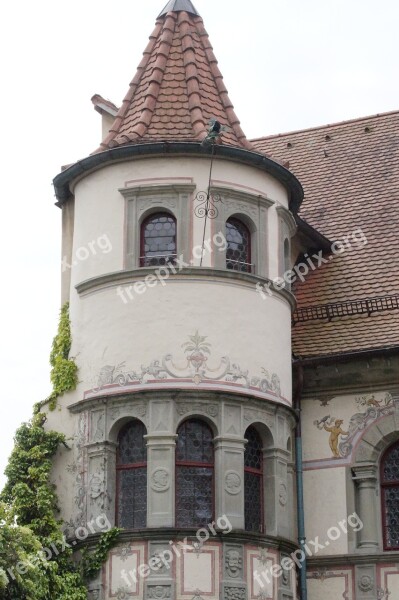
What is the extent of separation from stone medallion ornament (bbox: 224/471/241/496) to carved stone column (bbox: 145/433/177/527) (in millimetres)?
919

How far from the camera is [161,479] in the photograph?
21453 millimetres

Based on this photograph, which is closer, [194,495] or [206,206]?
[194,495]

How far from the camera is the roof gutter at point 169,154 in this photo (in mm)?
23453

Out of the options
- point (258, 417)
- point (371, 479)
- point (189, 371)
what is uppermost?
point (189, 371)

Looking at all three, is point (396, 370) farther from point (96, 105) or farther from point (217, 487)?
point (96, 105)

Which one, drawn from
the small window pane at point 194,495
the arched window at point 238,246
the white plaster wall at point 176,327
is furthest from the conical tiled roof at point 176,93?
the small window pane at point 194,495

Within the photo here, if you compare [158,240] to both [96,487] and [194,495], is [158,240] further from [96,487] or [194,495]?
[194,495]

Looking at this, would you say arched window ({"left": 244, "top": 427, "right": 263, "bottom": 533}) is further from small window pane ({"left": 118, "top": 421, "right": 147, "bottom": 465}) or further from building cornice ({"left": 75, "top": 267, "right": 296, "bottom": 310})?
building cornice ({"left": 75, "top": 267, "right": 296, "bottom": 310})

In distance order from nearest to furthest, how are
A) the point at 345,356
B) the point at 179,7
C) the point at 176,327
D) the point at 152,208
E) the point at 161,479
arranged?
the point at 161,479, the point at 176,327, the point at 152,208, the point at 345,356, the point at 179,7

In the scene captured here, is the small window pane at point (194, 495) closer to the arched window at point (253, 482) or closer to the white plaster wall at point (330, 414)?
the arched window at point (253, 482)

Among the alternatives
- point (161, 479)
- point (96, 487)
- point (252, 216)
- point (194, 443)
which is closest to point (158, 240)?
point (252, 216)

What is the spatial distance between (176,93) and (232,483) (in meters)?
7.83

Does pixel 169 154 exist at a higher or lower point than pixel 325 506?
higher

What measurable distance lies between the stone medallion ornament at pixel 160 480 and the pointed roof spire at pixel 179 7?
10.3m
